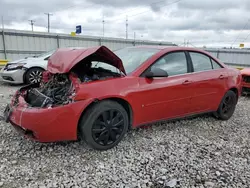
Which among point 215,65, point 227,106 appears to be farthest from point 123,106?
point 227,106

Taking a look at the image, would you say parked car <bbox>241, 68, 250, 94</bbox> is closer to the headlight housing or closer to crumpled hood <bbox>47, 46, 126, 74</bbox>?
crumpled hood <bbox>47, 46, 126, 74</bbox>

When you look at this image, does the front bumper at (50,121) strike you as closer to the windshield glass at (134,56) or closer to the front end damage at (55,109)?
the front end damage at (55,109)

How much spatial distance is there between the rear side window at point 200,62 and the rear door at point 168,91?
20 centimetres

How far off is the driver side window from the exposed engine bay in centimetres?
78

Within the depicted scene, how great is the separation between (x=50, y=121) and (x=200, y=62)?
111 inches

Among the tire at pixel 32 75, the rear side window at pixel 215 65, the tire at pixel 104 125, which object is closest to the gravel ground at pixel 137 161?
the tire at pixel 104 125

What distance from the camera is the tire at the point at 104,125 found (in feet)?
9.62

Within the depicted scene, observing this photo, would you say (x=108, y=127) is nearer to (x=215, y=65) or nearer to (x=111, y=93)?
(x=111, y=93)

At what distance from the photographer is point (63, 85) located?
330 cm

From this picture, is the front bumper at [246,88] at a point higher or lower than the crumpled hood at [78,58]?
lower

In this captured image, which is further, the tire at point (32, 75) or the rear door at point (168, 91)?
the tire at point (32, 75)

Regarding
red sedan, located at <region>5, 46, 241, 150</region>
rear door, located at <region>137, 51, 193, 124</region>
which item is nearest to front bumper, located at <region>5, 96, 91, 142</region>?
red sedan, located at <region>5, 46, 241, 150</region>

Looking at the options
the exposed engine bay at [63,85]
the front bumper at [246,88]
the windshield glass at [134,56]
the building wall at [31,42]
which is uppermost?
the building wall at [31,42]

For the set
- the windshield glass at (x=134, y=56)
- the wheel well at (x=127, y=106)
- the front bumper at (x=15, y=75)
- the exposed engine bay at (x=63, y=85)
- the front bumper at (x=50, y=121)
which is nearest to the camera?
the front bumper at (x=50, y=121)
